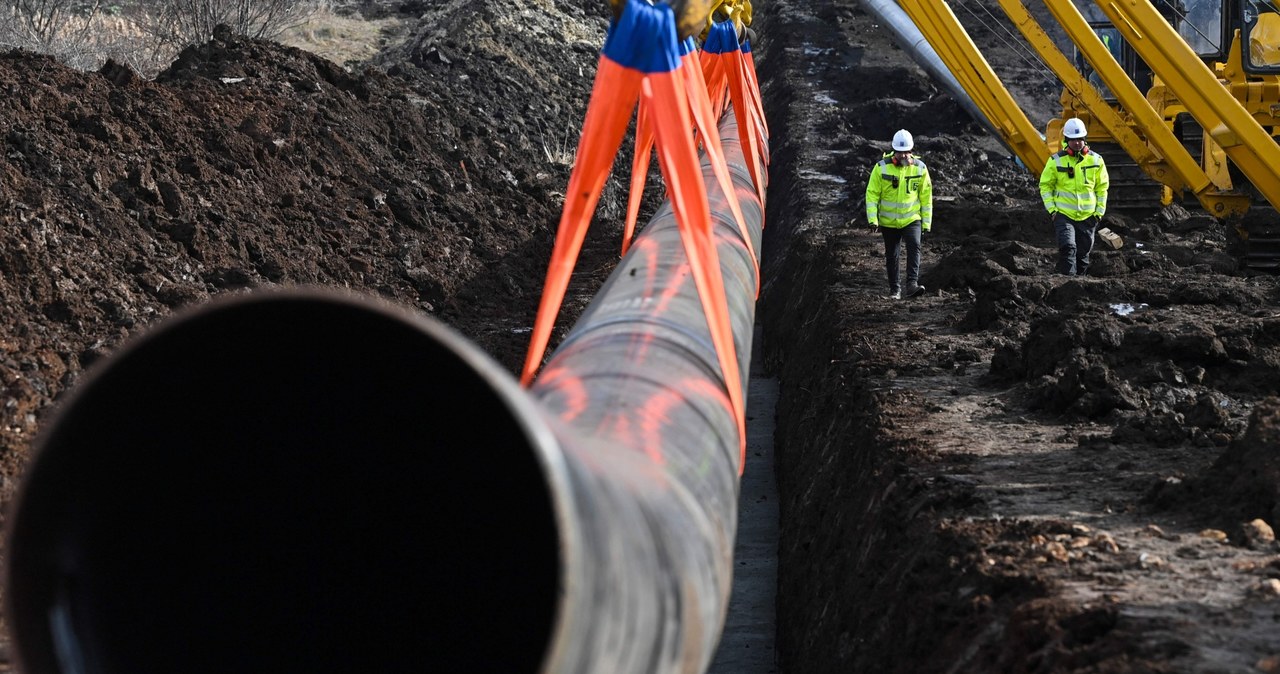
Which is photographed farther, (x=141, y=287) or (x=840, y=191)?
(x=840, y=191)

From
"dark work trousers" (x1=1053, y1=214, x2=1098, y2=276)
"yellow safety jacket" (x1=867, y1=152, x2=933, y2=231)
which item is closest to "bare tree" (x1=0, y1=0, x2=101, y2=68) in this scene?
"yellow safety jacket" (x1=867, y1=152, x2=933, y2=231)

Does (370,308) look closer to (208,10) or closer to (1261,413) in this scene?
(1261,413)

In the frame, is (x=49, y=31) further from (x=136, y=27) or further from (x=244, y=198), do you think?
(x=244, y=198)

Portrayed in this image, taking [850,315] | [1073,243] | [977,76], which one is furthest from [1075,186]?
[977,76]

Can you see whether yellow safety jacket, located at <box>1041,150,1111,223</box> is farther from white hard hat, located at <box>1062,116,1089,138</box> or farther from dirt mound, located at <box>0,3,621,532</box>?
dirt mound, located at <box>0,3,621,532</box>

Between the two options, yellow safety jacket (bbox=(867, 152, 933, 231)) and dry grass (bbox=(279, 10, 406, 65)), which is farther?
dry grass (bbox=(279, 10, 406, 65))

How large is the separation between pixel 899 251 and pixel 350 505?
819 centimetres

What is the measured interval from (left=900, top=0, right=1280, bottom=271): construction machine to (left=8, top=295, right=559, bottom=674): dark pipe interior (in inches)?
335

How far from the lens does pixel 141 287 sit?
9.12 m

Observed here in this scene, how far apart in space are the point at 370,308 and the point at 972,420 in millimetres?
5375

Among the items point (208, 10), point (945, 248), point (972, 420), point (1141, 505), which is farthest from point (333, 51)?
point (1141, 505)

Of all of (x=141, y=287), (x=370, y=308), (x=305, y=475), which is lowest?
(x=141, y=287)

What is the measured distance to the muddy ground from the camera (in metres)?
5.20

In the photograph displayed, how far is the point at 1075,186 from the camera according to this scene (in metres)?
11.8
